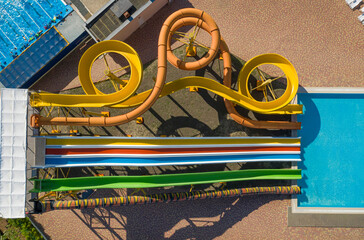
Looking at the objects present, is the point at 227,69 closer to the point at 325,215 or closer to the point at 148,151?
the point at 148,151

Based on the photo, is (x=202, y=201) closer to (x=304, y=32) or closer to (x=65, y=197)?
(x=65, y=197)

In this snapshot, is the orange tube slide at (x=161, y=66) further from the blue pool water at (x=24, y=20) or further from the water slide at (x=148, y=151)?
the blue pool water at (x=24, y=20)

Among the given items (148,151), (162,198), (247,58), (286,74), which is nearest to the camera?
(148,151)

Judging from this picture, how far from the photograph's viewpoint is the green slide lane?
1692cm

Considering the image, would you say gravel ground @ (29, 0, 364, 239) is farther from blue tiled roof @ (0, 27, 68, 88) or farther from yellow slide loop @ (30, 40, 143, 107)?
yellow slide loop @ (30, 40, 143, 107)

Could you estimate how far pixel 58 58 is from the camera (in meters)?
20.5

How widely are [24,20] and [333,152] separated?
29.7 metres

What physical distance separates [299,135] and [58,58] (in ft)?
72.3

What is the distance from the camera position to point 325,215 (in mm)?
20344

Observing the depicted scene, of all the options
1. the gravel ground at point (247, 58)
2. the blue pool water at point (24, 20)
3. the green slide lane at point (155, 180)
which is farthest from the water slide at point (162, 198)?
the blue pool water at point (24, 20)

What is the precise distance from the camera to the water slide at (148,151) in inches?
659

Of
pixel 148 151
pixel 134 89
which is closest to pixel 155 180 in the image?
pixel 148 151

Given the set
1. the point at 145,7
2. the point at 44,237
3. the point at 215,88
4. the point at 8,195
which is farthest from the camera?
the point at 44,237

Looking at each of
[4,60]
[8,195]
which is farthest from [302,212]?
[4,60]
